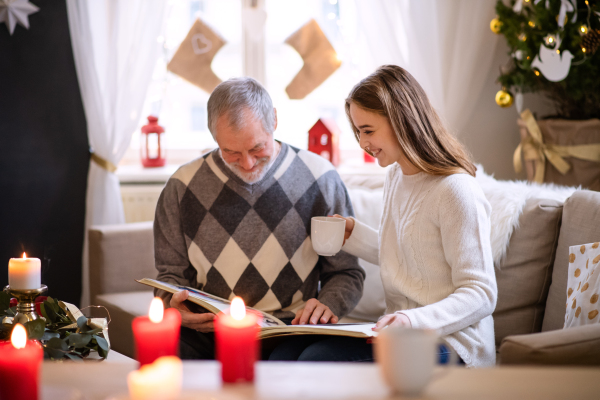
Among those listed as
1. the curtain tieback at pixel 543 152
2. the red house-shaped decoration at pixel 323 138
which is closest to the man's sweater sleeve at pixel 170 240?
the red house-shaped decoration at pixel 323 138

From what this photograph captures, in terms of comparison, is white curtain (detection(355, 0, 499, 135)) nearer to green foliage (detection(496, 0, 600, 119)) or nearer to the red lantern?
green foliage (detection(496, 0, 600, 119))

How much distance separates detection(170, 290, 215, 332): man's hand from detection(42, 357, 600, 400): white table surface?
0.55 m

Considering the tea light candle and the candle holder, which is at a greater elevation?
the tea light candle

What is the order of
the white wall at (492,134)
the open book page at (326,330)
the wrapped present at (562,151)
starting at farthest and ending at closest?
1. the white wall at (492,134)
2. the wrapped present at (562,151)
3. the open book page at (326,330)

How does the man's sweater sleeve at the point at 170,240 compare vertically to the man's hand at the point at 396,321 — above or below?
above

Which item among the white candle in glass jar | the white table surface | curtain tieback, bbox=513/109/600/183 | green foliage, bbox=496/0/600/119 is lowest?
the white table surface

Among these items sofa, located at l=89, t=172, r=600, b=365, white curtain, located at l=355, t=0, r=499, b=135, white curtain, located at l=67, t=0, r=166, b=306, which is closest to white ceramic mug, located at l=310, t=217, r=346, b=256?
sofa, located at l=89, t=172, r=600, b=365

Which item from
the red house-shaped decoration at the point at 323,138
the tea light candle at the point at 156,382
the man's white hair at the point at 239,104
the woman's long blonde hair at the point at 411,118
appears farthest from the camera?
the red house-shaped decoration at the point at 323,138

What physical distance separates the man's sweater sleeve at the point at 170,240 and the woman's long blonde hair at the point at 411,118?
2.06 feet

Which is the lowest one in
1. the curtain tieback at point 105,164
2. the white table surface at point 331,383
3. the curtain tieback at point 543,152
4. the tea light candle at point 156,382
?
the white table surface at point 331,383

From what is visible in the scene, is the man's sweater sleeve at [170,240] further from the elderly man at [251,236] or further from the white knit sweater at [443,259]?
the white knit sweater at [443,259]

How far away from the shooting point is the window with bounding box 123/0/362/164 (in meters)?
3.13

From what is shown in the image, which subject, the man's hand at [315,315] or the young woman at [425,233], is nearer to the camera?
the young woman at [425,233]

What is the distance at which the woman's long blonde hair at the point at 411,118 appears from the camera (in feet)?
4.53
